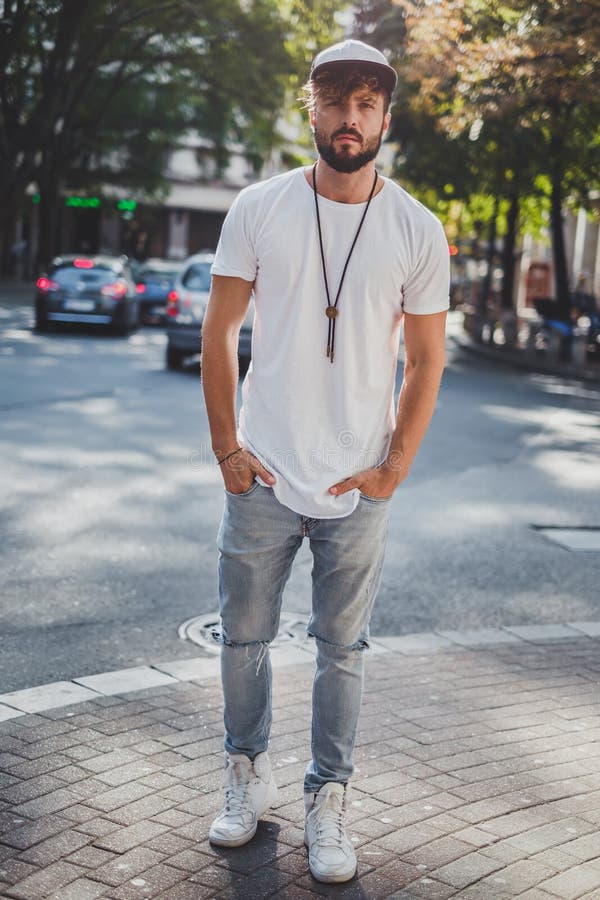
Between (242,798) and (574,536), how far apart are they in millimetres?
5352

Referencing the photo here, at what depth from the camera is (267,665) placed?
3.56 m

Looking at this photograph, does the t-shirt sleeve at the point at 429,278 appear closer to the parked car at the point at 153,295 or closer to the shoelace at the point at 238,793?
the shoelace at the point at 238,793

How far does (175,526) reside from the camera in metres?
7.89

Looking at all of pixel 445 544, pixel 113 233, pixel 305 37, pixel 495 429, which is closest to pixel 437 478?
pixel 445 544

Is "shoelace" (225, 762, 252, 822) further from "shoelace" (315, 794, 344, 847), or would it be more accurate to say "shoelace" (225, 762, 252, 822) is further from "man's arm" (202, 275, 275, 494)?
"man's arm" (202, 275, 275, 494)

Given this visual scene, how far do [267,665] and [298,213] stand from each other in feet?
4.14

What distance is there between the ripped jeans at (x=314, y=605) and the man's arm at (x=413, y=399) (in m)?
0.08

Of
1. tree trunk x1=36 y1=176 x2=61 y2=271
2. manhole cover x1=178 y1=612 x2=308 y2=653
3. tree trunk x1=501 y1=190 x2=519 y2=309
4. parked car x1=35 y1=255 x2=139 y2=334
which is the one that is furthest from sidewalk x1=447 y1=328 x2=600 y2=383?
manhole cover x1=178 y1=612 x2=308 y2=653

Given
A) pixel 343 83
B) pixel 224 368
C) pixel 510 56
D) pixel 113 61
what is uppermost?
pixel 113 61

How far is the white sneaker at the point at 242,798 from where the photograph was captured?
3383 millimetres

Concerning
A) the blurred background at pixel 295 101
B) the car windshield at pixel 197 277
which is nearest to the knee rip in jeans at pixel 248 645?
the blurred background at pixel 295 101

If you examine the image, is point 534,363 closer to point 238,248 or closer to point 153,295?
point 153,295

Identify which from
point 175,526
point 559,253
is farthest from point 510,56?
point 559,253

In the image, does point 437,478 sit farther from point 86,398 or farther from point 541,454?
point 86,398
